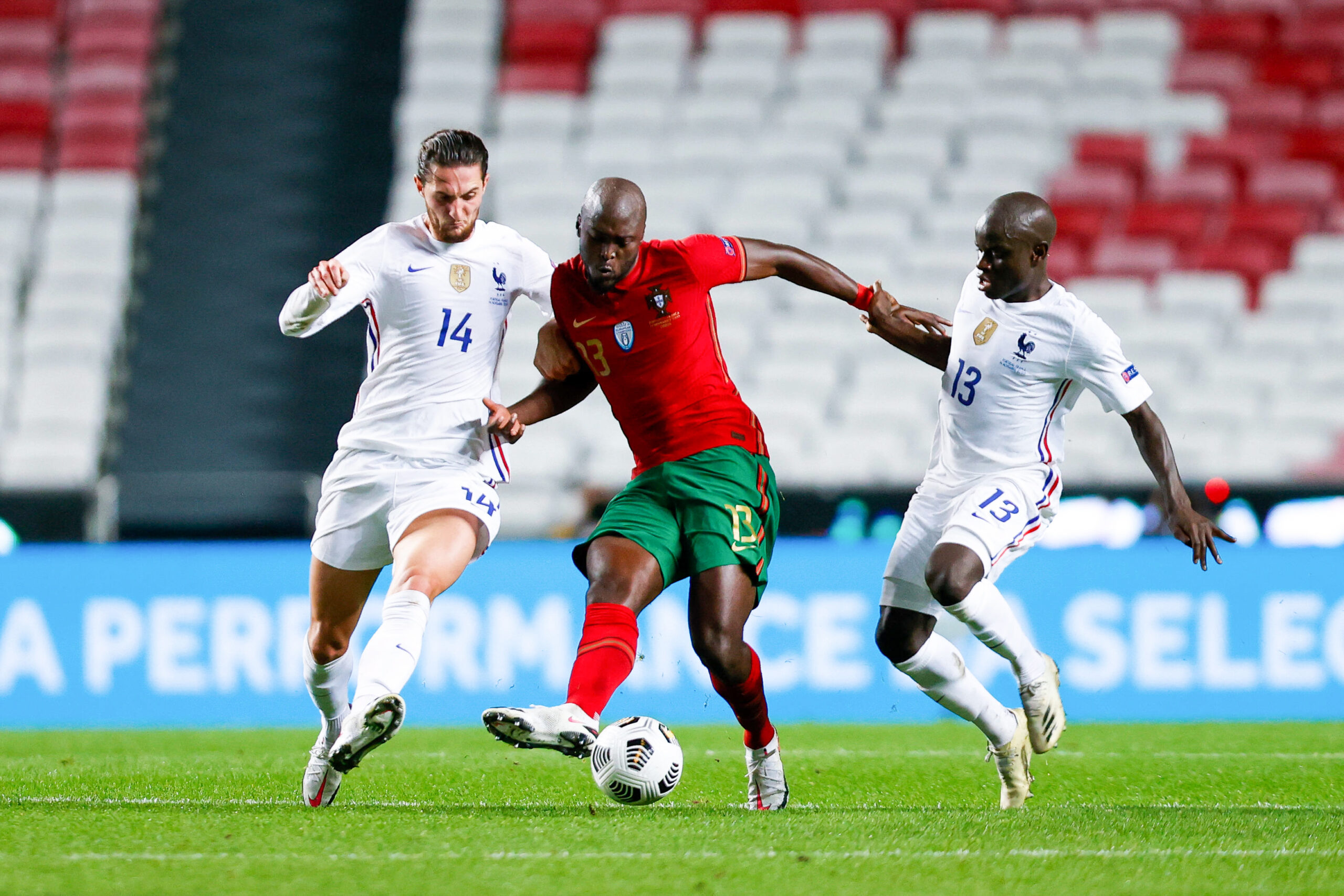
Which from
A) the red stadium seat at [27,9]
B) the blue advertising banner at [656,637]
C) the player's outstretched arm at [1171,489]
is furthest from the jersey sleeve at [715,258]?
the red stadium seat at [27,9]

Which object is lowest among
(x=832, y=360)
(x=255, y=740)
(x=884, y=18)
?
(x=255, y=740)

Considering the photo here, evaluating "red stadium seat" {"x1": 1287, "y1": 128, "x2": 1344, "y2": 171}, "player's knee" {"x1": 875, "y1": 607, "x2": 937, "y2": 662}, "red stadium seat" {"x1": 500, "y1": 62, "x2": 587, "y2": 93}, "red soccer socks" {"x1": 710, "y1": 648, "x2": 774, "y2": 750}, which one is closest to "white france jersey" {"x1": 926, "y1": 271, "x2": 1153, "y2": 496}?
"player's knee" {"x1": 875, "y1": 607, "x2": 937, "y2": 662}

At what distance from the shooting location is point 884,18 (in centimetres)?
1525

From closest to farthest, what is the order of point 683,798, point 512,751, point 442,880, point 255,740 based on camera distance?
point 442,880 → point 683,798 → point 512,751 → point 255,740

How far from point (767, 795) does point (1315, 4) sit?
11951 mm

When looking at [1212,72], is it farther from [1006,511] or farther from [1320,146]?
[1006,511]

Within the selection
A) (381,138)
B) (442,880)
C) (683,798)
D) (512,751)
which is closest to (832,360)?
(381,138)

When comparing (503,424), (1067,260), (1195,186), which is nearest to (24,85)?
(1067,260)

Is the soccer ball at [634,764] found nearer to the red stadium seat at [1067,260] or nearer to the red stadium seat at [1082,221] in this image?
the red stadium seat at [1067,260]

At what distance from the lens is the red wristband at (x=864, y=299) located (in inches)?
211

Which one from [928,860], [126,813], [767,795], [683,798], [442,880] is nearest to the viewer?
[442,880]

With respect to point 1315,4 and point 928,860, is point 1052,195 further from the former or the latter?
point 928,860

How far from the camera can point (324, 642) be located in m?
5.36

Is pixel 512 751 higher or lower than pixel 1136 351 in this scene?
lower
